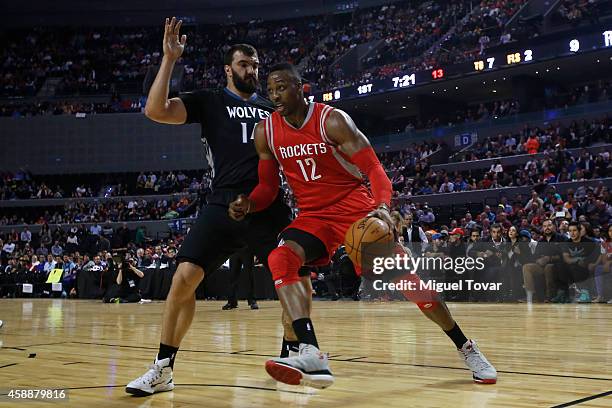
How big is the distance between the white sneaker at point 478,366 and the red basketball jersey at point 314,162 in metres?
1.03

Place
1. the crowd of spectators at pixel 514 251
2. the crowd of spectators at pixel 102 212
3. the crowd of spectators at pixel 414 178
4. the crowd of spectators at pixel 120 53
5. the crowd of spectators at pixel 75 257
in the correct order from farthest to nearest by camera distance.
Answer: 1. the crowd of spectators at pixel 120 53
2. the crowd of spectators at pixel 102 212
3. the crowd of spectators at pixel 414 178
4. the crowd of spectators at pixel 75 257
5. the crowd of spectators at pixel 514 251

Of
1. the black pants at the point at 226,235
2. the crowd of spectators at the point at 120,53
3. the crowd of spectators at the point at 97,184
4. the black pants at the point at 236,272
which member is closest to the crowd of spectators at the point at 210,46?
the crowd of spectators at the point at 120,53

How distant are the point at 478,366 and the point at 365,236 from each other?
1067 millimetres

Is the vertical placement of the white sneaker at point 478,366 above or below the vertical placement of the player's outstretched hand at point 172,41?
below

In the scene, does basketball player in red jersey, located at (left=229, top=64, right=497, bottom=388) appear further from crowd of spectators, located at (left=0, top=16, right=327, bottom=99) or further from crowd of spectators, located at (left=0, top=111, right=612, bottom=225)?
crowd of spectators, located at (left=0, top=16, right=327, bottom=99)

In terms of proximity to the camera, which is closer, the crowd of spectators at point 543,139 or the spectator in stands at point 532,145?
the crowd of spectators at point 543,139

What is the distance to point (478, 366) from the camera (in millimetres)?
4000

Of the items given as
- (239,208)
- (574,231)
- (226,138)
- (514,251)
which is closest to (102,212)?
(514,251)

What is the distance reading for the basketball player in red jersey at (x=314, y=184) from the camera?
3877 mm

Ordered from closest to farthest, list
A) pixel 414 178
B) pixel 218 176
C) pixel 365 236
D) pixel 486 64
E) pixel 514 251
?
pixel 365 236 → pixel 218 176 → pixel 514 251 → pixel 414 178 → pixel 486 64

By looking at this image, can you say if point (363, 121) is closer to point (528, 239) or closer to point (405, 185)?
point (405, 185)

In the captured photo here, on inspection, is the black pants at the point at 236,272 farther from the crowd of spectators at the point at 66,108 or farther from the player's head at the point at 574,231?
the crowd of spectators at the point at 66,108

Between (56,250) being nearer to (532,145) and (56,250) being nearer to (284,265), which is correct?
(532,145)

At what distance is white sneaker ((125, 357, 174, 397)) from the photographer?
3.84 m
